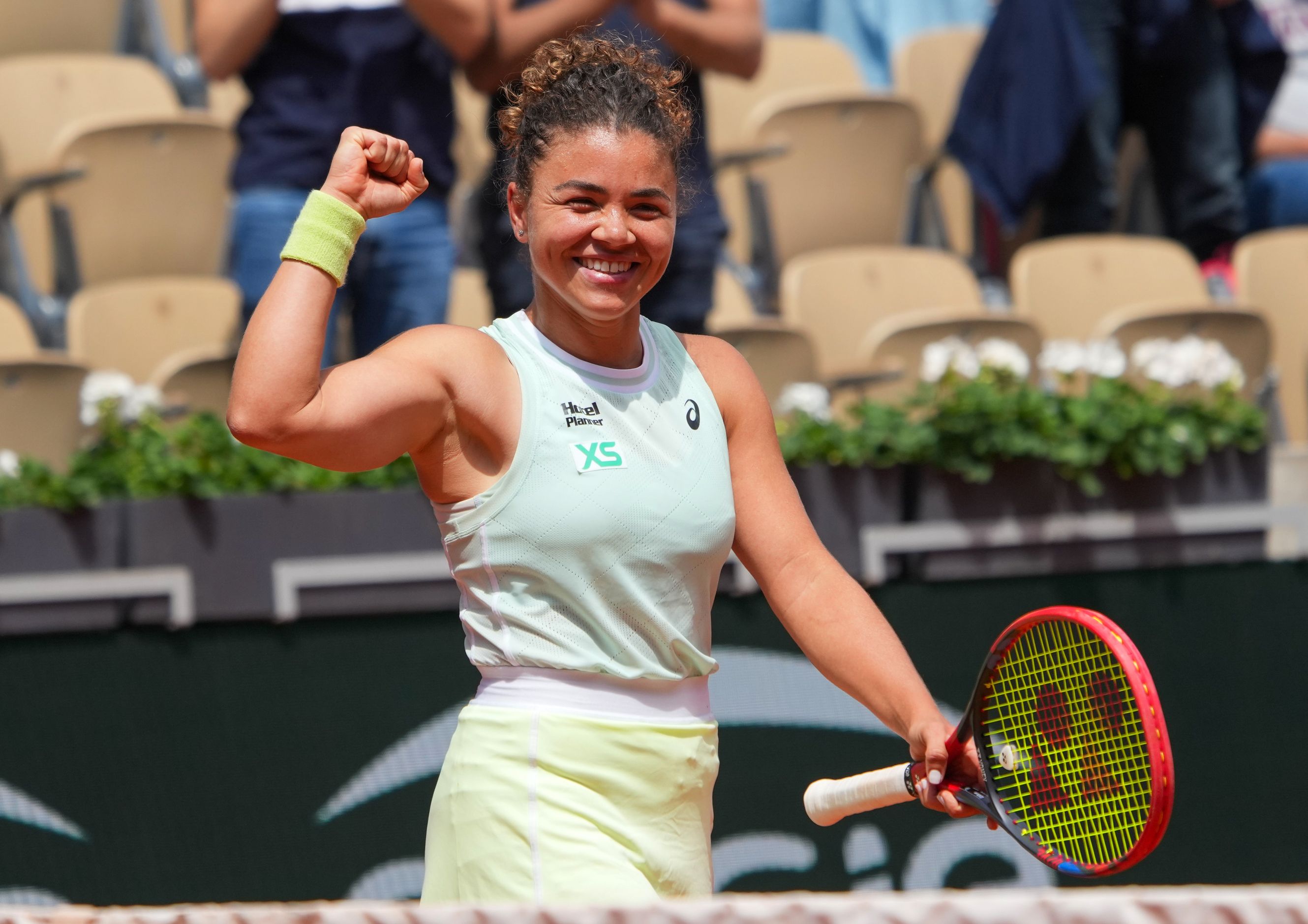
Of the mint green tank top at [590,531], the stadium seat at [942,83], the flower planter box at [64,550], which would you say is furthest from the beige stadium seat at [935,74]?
the mint green tank top at [590,531]

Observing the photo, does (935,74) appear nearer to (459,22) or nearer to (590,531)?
(459,22)

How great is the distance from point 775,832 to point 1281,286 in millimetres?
3164

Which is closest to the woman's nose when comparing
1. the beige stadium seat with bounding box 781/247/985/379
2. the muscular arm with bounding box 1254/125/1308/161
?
the beige stadium seat with bounding box 781/247/985/379

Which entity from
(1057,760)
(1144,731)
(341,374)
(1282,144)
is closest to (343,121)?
(341,374)

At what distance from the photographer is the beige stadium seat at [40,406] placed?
3924mm

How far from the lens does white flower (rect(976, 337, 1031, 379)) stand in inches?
Answer: 149

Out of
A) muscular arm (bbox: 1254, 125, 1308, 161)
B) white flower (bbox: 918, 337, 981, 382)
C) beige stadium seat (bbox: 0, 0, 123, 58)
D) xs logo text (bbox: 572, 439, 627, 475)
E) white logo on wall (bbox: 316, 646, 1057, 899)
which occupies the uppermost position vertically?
beige stadium seat (bbox: 0, 0, 123, 58)

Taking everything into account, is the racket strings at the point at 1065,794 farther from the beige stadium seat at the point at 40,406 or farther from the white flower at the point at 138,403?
the beige stadium seat at the point at 40,406

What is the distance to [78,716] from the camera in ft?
10.4

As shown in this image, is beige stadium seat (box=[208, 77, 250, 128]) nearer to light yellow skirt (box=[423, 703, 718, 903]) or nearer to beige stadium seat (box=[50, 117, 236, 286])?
beige stadium seat (box=[50, 117, 236, 286])

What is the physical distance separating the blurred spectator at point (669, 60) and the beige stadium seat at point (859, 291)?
4.64 feet

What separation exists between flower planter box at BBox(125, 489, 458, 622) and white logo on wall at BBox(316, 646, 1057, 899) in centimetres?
30

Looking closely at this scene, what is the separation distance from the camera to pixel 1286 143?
6.20 meters

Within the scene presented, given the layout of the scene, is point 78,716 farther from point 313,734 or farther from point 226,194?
point 226,194
